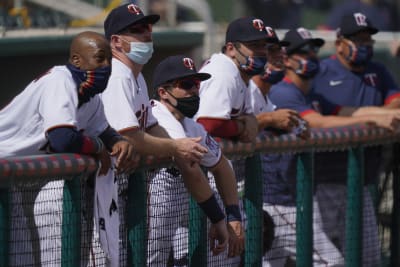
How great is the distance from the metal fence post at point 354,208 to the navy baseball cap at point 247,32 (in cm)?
103

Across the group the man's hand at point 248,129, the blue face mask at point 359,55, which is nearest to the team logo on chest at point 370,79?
the blue face mask at point 359,55

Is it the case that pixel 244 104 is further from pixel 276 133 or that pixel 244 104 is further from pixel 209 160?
pixel 209 160

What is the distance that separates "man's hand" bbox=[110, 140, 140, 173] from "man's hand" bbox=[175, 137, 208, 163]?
243 millimetres

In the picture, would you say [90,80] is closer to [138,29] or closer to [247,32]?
[138,29]

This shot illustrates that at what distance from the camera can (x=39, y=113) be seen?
457cm

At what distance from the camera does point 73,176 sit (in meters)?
4.49

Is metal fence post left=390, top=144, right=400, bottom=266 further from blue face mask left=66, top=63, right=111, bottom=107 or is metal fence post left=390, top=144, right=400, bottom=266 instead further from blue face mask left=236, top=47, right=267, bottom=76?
blue face mask left=66, top=63, right=111, bottom=107

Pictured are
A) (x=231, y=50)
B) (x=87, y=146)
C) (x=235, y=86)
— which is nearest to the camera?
(x=87, y=146)

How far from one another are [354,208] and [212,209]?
5.63 ft

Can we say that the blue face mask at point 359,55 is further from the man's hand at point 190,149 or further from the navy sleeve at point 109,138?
the navy sleeve at point 109,138

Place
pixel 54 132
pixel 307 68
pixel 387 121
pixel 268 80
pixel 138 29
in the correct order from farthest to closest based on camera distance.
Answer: pixel 307 68 → pixel 387 121 → pixel 268 80 → pixel 138 29 → pixel 54 132

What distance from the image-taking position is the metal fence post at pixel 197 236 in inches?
208

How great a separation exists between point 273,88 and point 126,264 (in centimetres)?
262

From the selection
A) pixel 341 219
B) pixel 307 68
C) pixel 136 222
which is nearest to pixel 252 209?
pixel 136 222
